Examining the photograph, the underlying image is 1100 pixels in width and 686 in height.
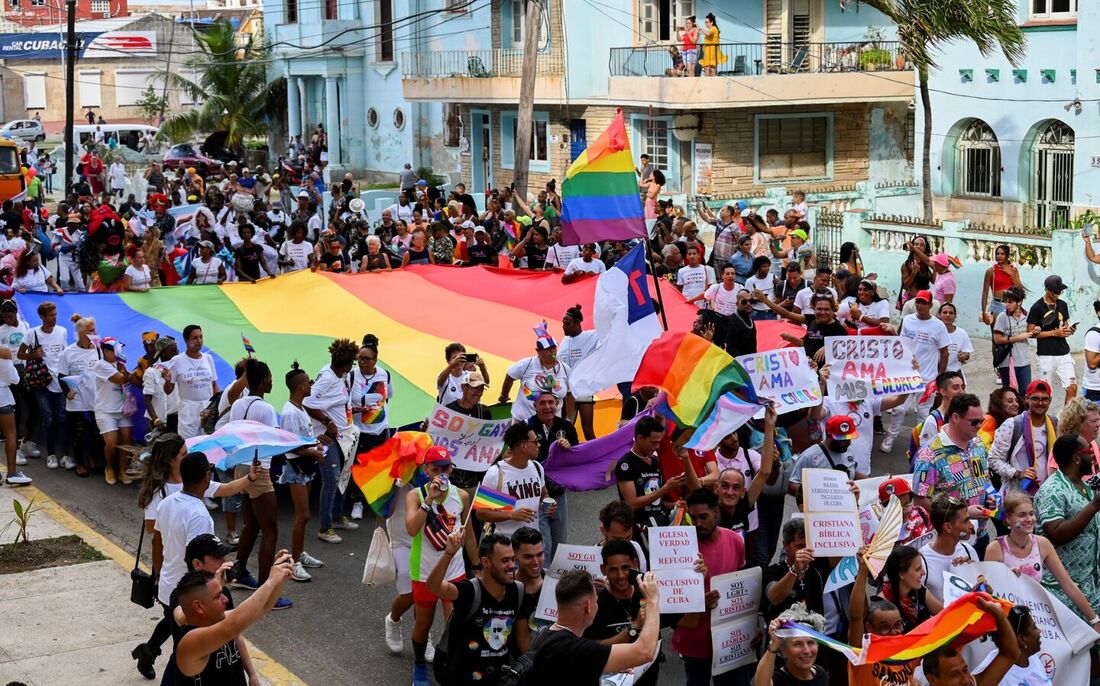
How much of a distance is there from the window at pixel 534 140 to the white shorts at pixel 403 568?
2522 cm

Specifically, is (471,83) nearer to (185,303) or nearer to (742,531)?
(185,303)

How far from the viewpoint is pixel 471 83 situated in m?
35.2

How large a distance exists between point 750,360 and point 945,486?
1.96 m

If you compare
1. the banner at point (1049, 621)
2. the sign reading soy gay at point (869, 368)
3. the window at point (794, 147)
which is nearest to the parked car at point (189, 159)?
the window at point (794, 147)

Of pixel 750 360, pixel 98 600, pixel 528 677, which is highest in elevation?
pixel 750 360

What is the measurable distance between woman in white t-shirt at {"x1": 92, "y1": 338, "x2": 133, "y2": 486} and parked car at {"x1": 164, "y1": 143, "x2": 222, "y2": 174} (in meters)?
29.1

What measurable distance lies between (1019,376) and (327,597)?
7.48 m

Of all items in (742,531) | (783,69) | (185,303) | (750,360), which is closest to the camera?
(742,531)

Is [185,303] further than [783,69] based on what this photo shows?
No

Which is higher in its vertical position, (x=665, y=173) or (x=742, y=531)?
(x=665, y=173)

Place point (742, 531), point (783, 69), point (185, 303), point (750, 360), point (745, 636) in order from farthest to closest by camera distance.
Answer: point (783, 69)
point (185, 303)
point (750, 360)
point (742, 531)
point (745, 636)

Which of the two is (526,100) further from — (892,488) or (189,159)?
(892,488)

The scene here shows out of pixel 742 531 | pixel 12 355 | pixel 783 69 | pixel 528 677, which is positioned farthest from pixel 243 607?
pixel 783 69

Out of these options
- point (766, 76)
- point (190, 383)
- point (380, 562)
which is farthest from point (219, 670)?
point (766, 76)
